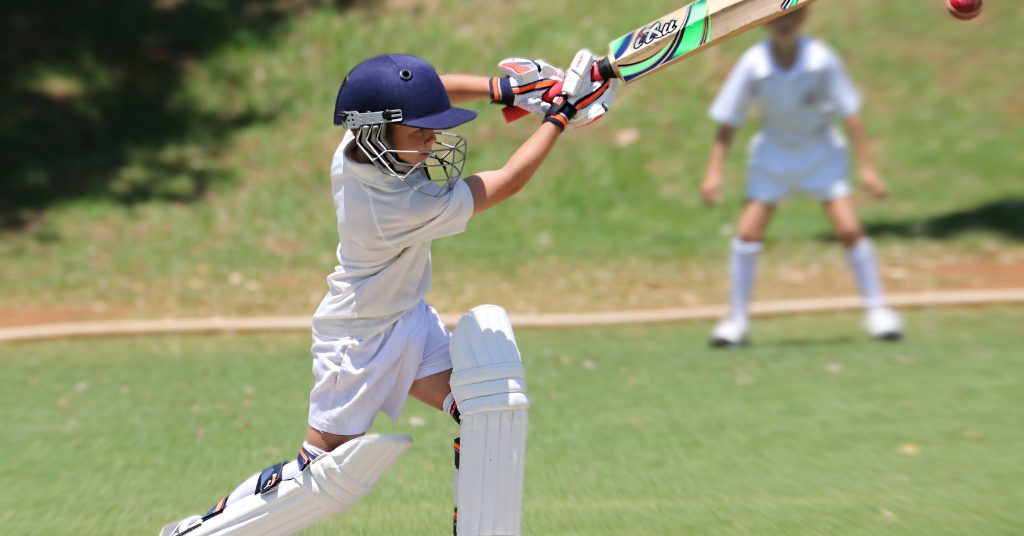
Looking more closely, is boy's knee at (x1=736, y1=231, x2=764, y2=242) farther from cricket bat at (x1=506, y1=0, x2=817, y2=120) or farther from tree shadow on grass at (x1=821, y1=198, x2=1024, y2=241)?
cricket bat at (x1=506, y1=0, x2=817, y2=120)

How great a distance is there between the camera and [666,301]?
24.2 ft

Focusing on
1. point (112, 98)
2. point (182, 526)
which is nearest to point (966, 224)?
point (182, 526)

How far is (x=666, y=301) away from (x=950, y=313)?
2067 mm

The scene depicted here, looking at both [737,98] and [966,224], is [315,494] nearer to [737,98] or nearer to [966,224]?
[737,98]

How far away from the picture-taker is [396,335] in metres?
2.81

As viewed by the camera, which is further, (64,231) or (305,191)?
(305,191)

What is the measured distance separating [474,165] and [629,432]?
6.48m

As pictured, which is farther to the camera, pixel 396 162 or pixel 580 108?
pixel 580 108

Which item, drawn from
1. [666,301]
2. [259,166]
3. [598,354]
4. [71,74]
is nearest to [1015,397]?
[598,354]

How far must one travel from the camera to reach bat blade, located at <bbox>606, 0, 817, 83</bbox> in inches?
106

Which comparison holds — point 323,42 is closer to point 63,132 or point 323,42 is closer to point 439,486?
point 63,132

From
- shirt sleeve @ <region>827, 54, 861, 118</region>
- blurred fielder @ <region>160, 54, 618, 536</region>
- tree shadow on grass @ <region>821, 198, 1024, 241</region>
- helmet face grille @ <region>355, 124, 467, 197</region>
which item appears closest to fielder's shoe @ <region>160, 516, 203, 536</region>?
blurred fielder @ <region>160, 54, 618, 536</region>

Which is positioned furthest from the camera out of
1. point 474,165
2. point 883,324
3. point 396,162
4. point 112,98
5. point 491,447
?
point 112,98

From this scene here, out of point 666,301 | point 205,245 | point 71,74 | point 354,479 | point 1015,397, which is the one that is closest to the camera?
point 354,479
